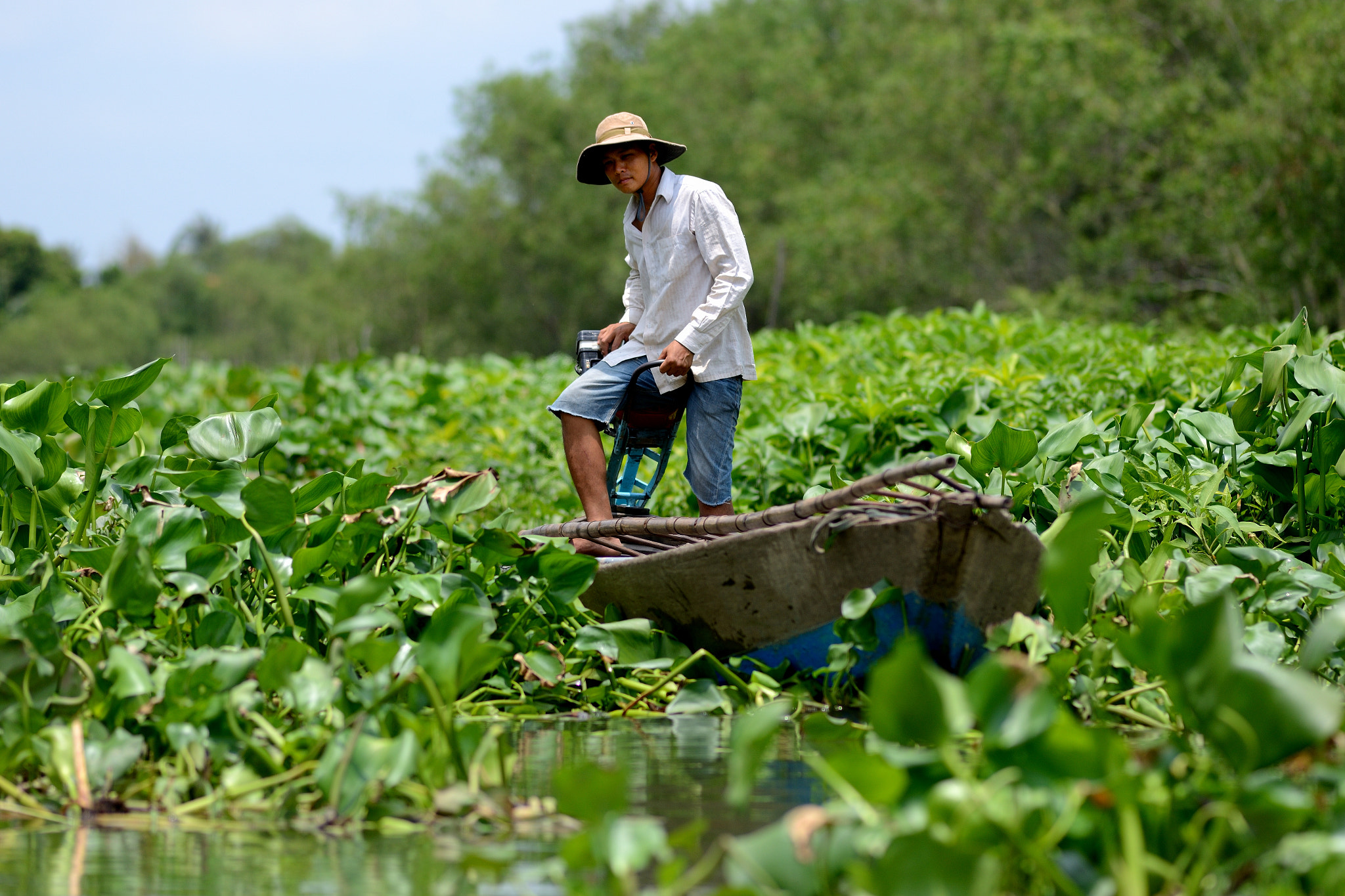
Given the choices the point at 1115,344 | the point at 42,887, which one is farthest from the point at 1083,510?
the point at 1115,344

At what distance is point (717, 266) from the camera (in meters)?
4.77

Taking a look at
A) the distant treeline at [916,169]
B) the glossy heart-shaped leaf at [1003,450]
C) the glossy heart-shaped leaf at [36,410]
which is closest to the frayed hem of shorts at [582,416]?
the glossy heart-shaped leaf at [1003,450]

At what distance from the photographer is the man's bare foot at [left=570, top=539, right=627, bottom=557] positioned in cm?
461

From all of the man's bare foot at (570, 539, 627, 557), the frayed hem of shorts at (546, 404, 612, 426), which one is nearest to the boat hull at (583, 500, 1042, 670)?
the man's bare foot at (570, 539, 627, 557)

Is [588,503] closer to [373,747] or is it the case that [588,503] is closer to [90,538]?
[90,538]

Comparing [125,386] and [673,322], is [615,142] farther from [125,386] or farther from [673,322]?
[125,386]

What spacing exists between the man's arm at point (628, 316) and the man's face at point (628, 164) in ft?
1.37

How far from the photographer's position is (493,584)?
13.1 ft

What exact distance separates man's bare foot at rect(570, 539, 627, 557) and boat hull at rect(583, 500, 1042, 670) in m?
0.33

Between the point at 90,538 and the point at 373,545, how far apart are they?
933 mm

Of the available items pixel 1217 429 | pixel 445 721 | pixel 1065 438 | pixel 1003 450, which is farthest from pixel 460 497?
pixel 1217 429

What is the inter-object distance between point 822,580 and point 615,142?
191 cm

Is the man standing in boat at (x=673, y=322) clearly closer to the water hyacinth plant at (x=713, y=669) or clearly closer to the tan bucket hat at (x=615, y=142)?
the tan bucket hat at (x=615, y=142)

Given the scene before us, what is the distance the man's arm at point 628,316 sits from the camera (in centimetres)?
530
